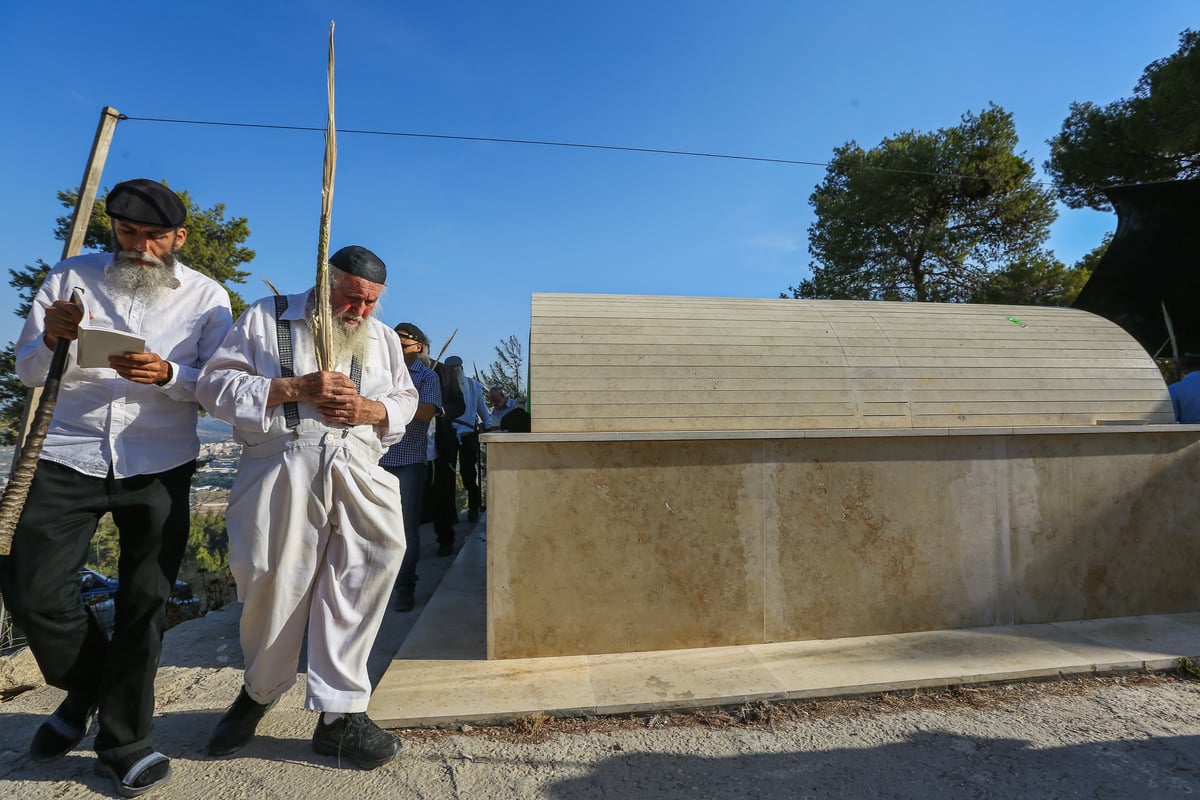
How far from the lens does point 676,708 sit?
9.78 ft

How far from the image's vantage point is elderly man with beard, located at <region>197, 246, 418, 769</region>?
2.42 metres

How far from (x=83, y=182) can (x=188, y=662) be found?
340 centimetres

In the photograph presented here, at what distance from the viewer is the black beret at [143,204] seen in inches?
93.7

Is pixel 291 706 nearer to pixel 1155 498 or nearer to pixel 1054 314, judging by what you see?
pixel 1155 498

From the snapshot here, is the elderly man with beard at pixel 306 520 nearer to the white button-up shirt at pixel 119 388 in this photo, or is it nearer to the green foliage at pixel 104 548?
the white button-up shirt at pixel 119 388

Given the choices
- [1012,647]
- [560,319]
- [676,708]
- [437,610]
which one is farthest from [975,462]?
[437,610]

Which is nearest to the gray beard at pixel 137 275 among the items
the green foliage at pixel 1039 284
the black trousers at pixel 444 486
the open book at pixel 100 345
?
the open book at pixel 100 345

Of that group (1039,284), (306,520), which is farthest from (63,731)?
(1039,284)

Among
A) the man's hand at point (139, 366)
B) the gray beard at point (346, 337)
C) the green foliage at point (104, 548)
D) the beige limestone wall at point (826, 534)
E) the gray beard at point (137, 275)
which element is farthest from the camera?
the green foliage at point (104, 548)

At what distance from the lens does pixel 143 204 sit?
7.97ft

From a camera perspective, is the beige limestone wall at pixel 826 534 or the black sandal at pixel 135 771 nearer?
the black sandal at pixel 135 771

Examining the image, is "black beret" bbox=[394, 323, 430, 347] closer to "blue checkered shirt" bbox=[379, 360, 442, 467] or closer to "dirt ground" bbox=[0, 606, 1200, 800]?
"blue checkered shirt" bbox=[379, 360, 442, 467]

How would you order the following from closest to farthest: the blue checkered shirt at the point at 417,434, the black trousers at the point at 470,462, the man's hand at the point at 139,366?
the man's hand at the point at 139,366 → the blue checkered shirt at the point at 417,434 → the black trousers at the point at 470,462

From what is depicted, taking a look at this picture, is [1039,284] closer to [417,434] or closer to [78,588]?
[417,434]
